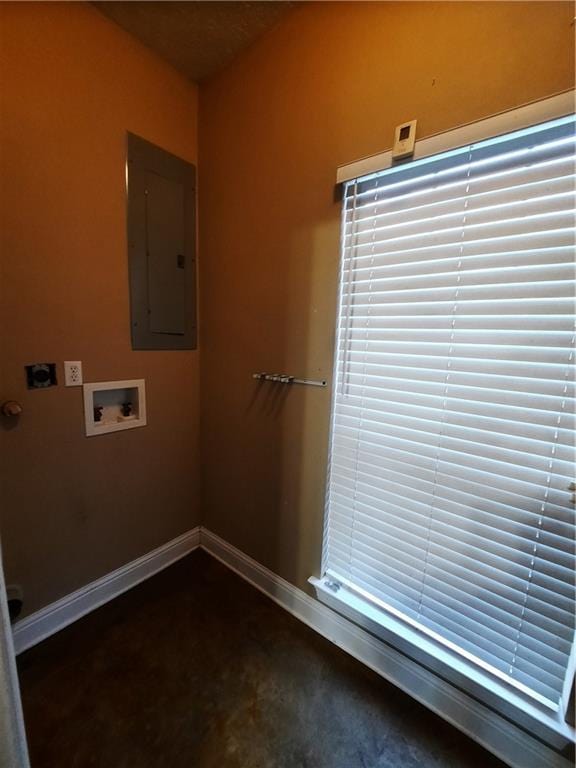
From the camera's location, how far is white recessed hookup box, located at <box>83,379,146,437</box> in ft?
4.43

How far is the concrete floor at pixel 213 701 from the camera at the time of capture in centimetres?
96

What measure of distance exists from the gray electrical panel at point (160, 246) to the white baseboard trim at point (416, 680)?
1361 mm

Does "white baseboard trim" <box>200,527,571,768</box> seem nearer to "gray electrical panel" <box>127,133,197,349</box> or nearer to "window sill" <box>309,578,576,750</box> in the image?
"window sill" <box>309,578,576,750</box>

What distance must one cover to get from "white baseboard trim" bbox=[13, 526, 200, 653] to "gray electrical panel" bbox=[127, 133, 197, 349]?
1.16 metres

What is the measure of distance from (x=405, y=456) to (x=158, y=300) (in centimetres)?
137

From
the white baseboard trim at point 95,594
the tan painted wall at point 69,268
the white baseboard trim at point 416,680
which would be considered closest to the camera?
the white baseboard trim at point 416,680

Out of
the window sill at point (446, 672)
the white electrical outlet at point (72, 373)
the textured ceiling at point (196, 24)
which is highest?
the textured ceiling at point (196, 24)

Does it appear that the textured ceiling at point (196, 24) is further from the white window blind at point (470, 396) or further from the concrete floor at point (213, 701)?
the concrete floor at point (213, 701)

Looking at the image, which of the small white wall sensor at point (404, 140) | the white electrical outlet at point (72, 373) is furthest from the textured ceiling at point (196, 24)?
the white electrical outlet at point (72, 373)

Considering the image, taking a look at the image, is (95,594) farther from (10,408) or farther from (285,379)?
(285,379)

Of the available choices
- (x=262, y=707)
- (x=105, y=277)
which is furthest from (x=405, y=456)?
(x=105, y=277)

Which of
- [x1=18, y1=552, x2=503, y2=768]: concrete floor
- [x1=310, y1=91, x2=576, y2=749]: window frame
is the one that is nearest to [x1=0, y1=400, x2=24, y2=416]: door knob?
[x1=18, y1=552, x2=503, y2=768]: concrete floor

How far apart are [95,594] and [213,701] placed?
0.76 meters

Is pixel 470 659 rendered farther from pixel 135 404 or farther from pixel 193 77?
pixel 193 77
